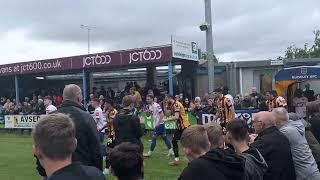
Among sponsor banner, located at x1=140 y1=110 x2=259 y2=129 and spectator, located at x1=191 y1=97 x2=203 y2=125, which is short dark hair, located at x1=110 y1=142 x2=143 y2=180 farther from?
spectator, located at x1=191 y1=97 x2=203 y2=125

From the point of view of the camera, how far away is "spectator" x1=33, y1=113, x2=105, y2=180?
3.09 m

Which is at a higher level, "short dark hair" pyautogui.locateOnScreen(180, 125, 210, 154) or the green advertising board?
"short dark hair" pyautogui.locateOnScreen(180, 125, 210, 154)

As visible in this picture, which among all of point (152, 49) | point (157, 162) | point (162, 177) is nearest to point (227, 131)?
point (162, 177)

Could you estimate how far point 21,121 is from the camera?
28.3 meters

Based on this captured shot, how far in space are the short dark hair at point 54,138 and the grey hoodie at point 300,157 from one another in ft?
12.2

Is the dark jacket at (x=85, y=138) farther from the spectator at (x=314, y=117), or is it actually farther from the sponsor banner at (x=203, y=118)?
the sponsor banner at (x=203, y=118)

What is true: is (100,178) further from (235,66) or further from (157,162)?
(235,66)

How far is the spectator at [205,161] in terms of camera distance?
411 cm

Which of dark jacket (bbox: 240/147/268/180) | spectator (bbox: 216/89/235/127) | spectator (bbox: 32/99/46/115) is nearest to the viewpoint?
dark jacket (bbox: 240/147/268/180)

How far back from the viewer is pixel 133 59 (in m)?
25.3

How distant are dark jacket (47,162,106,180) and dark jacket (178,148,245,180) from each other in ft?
3.34

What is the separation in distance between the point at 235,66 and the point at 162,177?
1612cm

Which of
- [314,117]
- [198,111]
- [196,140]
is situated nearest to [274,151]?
[196,140]

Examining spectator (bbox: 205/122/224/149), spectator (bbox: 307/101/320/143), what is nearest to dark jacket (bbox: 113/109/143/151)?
spectator (bbox: 307/101/320/143)
